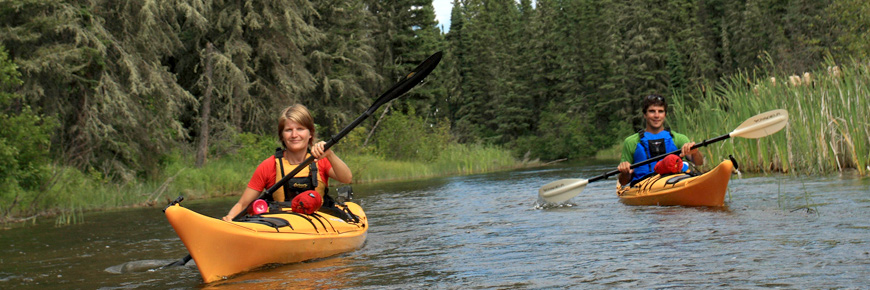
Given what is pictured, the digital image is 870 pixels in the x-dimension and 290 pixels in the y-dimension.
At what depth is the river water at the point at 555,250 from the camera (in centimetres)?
485

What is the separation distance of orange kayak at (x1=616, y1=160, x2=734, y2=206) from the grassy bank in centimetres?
747

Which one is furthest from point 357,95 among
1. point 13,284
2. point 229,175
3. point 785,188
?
point 13,284

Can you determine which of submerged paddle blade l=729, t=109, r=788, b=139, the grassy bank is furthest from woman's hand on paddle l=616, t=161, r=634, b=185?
the grassy bank

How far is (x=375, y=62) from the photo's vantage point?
38.9 meters

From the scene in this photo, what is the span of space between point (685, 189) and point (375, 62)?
31318 millimetres

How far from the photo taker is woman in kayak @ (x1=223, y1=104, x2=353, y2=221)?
617cm

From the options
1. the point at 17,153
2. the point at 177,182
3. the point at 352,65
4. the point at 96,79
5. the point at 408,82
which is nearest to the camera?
the point at 408,82

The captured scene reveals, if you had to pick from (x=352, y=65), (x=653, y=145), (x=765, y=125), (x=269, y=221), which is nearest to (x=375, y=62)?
(x=352, y=65)

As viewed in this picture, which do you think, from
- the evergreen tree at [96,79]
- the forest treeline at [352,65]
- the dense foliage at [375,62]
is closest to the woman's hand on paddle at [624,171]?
the dense foliage at [375,62]

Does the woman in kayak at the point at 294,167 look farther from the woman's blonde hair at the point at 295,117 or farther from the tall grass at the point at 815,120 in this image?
the tall grass at the point at 815,120

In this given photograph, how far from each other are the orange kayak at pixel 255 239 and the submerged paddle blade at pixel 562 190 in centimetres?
368

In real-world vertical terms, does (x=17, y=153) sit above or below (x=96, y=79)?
below

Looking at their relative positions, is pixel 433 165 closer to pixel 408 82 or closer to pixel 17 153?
pixel 17 153

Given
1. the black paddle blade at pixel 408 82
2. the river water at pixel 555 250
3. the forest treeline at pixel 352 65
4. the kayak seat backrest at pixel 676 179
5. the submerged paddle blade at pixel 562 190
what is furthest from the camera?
the forest treeline at pixel 352 65
